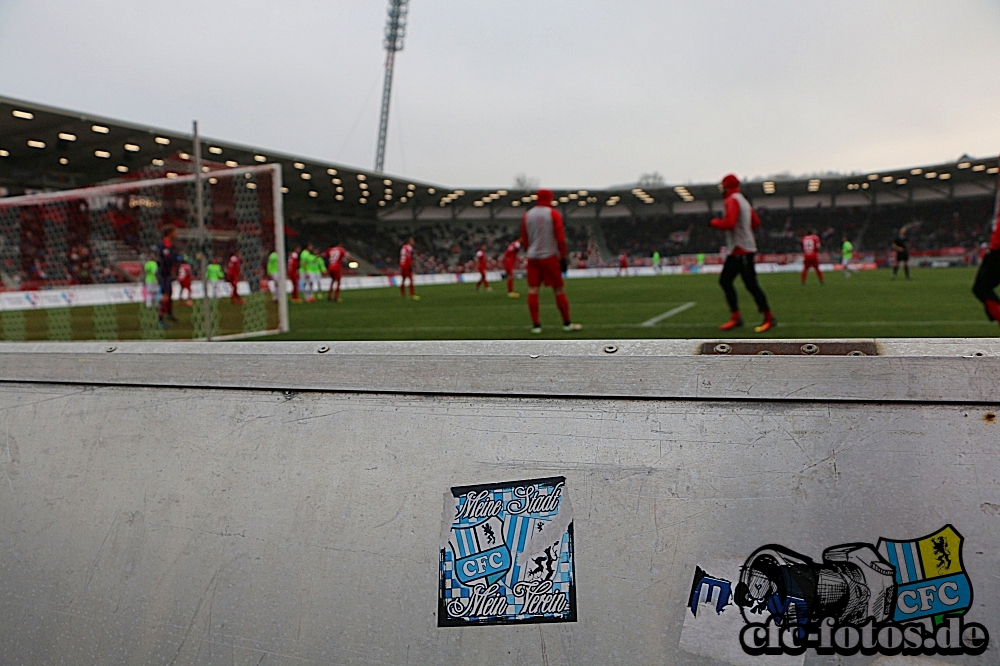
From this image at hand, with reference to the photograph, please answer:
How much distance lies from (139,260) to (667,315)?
10.7 metres

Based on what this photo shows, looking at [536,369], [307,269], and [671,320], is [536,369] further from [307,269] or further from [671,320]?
[307,269]

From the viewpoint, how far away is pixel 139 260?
14.0 meters

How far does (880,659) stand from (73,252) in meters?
14.7

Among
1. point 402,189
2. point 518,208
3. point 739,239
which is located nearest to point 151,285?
point 739,239

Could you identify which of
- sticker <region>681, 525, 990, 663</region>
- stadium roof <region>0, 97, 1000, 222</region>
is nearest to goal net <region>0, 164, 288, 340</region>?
sticker <region>681, 525, 990, 663</region>

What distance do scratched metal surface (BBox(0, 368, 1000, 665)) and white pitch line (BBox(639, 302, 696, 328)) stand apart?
759 cm

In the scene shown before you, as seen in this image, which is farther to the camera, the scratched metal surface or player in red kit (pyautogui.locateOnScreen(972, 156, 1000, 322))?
player in red kit (pyautogui.locateOnScreen(972, 156, 1000, 322))

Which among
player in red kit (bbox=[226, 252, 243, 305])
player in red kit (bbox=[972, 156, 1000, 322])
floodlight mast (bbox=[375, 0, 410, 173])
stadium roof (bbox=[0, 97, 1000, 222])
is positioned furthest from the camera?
floodlight mast (bbox=[375, 0, 410, 173])

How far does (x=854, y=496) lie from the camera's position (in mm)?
1328

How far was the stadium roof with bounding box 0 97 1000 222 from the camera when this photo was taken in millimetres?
24875

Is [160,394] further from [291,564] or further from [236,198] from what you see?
[236,198]

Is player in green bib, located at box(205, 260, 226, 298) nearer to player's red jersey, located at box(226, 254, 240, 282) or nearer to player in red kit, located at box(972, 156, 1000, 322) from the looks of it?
player's red jersey, located at box(226, 254, 240, 282)

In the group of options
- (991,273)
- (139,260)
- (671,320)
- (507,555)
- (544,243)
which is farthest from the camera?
(139,260)

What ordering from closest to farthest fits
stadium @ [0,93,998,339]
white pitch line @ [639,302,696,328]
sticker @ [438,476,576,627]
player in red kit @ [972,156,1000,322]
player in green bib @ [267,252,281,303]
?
sticker @ [438,476,576,627] → player in red kit @ [972,156,1000,322] → white pitch line @ [639,302,696,328] → player in green bib @ [267,252,281,303] → stadium @ [0,93,998,339]
